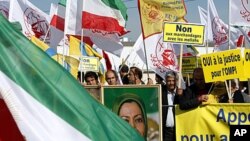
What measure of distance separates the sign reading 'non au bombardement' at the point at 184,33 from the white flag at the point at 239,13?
3.41 metres

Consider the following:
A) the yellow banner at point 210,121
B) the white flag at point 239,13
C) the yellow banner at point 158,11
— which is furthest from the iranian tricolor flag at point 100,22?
the yellow banner at point 210,121

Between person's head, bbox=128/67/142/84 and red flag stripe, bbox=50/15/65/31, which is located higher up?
red flag stripe, bbox=50/15/65/31

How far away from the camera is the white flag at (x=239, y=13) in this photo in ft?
44.1

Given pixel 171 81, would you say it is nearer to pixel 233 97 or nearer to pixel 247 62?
pixel 233 97

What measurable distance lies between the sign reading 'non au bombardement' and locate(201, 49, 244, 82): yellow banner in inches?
36.7

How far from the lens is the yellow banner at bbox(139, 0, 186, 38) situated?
1381cm

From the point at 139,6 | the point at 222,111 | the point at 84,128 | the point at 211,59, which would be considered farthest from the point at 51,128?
the point at 139,6

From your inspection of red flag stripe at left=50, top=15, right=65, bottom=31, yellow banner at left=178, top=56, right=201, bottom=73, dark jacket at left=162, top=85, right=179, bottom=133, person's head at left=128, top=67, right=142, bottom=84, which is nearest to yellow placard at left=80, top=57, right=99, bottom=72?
yellow banner at left=178, top=56, right=201, bottom=73

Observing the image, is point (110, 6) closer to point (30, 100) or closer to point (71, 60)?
point (71, 60)

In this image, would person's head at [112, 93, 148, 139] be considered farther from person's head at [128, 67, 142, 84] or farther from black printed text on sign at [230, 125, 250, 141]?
person's head at [128, 67, 142, 84]

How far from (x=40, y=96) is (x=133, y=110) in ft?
17.9

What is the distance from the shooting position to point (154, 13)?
1388 centimetres

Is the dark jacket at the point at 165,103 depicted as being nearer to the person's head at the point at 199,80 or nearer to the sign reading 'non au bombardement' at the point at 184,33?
the person's head at the point at 199,80

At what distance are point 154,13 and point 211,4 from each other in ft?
23.0
